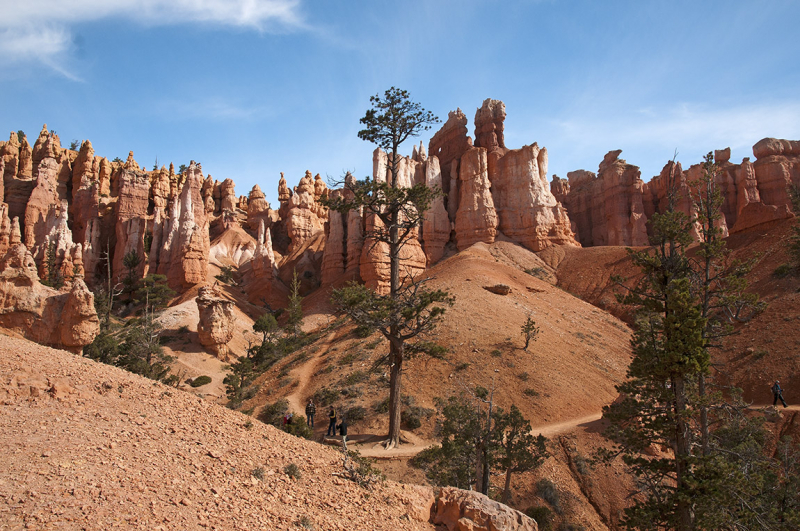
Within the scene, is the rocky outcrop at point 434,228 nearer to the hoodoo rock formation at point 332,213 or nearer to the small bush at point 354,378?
the hoodoo rock formation at point 332,213

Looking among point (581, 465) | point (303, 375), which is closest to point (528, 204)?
point (303, 375)

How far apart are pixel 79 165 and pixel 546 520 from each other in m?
75.9

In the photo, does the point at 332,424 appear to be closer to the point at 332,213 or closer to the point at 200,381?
the point at 200,381

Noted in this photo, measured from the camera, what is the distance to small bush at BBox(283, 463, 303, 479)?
27.5 feet

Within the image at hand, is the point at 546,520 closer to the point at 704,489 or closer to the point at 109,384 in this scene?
the point at 704,489

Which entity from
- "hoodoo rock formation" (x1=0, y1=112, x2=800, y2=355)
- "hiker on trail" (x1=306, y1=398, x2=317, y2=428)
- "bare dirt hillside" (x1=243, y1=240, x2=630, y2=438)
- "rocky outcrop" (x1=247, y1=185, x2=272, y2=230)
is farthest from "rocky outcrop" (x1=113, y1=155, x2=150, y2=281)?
"hiker on trail" (x1=306, y1=398, x2=317, y2=428)

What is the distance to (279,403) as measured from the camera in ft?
78.0

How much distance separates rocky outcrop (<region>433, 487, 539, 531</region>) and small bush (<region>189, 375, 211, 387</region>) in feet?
83.6

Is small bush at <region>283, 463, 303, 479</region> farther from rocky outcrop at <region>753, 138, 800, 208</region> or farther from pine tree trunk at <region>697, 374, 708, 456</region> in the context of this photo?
rocky outcrop at <region>753, 138, 800, 208</region>

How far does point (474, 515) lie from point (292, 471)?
315cm

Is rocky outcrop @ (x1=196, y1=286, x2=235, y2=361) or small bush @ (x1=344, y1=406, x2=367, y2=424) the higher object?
rocky outcrop @ (x1=196, y1=286, x2=235, y2=361)

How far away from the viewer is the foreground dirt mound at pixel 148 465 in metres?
6.15

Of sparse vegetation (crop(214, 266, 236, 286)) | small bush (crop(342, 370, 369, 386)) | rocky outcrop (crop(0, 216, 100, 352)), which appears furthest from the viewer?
sparse vegetation (crop(214, 266, 236, 286))

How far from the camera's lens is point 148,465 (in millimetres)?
7316
